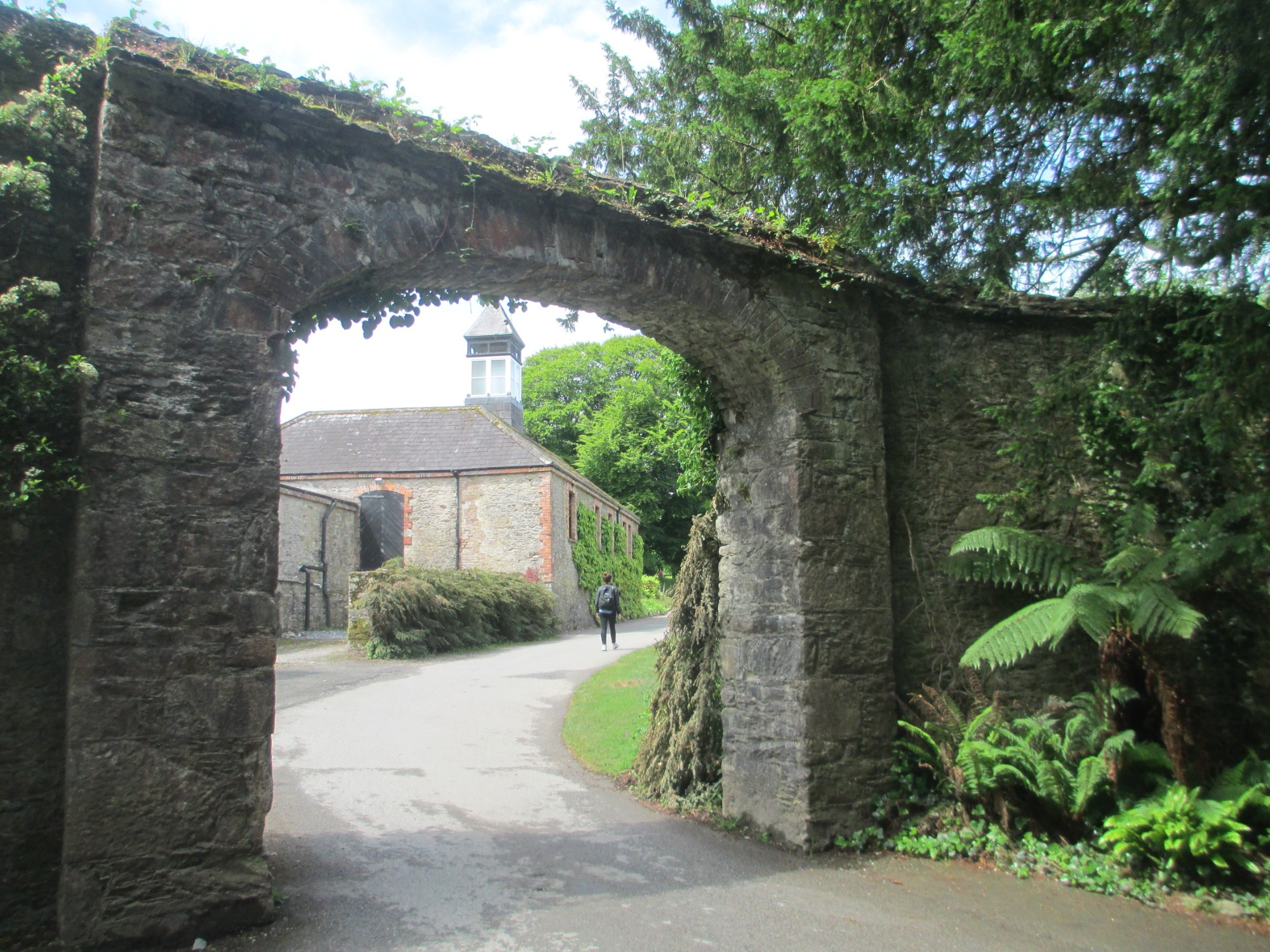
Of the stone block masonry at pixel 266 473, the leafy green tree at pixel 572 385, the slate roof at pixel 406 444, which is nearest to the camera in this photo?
the stone block masonry at pixel 266 473

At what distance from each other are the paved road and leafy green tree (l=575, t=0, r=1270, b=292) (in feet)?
11.8

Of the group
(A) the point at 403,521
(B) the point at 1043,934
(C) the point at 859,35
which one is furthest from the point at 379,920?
(A) the point at 403,521

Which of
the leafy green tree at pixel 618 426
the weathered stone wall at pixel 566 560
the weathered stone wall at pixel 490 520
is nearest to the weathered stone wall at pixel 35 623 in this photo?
the leafy green tree at pixel 618 426

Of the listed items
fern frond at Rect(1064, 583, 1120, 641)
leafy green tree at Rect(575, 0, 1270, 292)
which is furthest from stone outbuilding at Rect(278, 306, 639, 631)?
fern frond at Rect(1064, 583, 1120, 641)

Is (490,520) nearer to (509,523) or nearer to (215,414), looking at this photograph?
(509,523)

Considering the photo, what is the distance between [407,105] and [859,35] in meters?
3.74

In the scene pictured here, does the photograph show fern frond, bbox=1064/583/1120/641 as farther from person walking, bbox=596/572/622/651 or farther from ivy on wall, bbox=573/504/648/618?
ivy on wall, bbox=573/504/648/618

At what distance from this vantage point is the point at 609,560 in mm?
33594

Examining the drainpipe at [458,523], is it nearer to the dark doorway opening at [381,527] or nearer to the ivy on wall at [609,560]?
the dark doorway opening at [381,527]

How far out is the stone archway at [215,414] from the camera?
3.79 m

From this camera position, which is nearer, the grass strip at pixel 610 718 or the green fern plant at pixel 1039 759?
the green fern plant at pixel 1039 759

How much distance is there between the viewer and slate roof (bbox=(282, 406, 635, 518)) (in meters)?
27.8

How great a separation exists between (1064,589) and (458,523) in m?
23.3

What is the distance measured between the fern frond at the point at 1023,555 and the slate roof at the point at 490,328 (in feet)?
110
